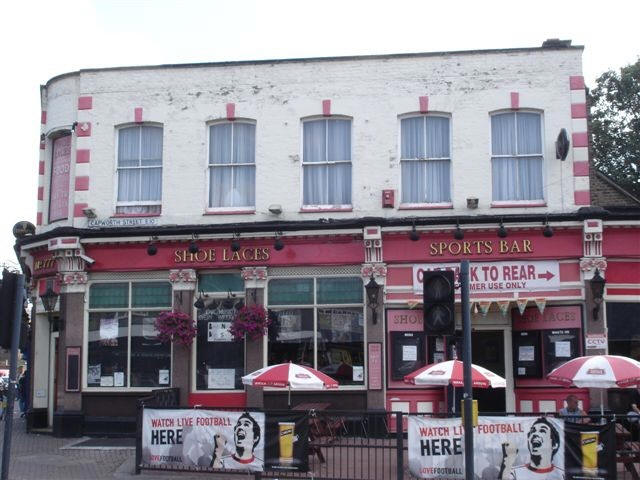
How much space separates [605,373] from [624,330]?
4800mm

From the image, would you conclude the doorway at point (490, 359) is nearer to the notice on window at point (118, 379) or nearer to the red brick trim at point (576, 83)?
the red brick trim at point (576, 83)

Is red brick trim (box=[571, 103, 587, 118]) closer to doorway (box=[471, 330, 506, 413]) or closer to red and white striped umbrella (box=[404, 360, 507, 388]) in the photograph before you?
doorway (box=[471, 330, 506, 413])

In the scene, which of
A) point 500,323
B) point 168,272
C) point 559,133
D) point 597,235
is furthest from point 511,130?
point 168,272

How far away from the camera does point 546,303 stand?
1838cm

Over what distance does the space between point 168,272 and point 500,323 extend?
7799 millimetres

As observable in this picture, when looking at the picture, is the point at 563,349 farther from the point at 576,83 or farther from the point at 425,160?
the point at 576,83

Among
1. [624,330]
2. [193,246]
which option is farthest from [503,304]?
[193,246]

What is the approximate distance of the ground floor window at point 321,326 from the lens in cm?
1878

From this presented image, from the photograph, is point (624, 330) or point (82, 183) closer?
point (624, 330)

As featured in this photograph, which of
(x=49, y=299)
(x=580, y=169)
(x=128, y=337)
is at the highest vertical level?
(x=580, y=169)

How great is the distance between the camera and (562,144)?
18266mm

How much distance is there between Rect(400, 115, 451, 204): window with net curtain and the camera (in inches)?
755

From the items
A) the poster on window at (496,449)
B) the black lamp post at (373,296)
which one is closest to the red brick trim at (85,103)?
the black lamp post at (373,296)

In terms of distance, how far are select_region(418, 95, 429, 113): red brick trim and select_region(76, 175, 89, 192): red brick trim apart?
819cm
